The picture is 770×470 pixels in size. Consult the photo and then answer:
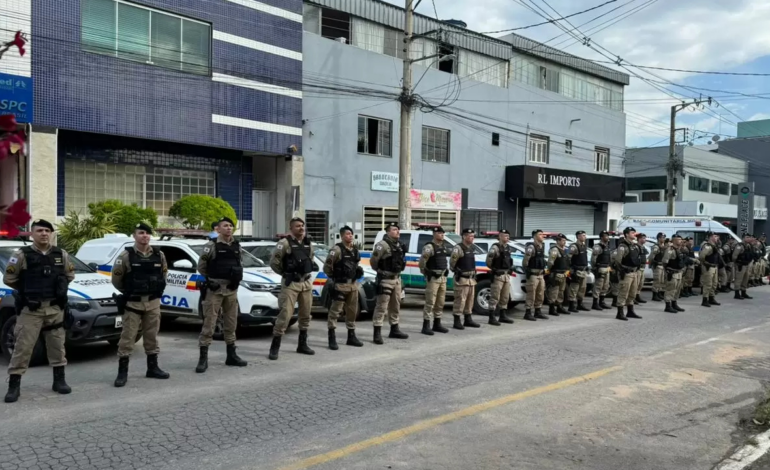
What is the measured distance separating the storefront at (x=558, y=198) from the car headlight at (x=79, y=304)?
21.3m

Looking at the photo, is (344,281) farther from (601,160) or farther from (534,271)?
(601,160)

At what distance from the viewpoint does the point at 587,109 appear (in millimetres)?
31047

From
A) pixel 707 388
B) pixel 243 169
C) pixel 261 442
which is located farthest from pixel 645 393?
pixel 243 169

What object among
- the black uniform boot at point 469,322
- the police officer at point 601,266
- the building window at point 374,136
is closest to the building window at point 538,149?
the building window at point 374,136

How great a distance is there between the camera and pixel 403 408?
605 centimetres

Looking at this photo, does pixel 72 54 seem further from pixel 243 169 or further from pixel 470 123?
pixel 470 123

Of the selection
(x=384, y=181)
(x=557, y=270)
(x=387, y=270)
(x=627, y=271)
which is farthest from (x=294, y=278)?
(x=384, y=181)

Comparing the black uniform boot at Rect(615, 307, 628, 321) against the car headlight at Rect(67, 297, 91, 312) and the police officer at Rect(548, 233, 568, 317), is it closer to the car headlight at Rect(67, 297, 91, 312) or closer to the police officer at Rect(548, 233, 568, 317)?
the police officer at Rect(548, 233, 568, 317)

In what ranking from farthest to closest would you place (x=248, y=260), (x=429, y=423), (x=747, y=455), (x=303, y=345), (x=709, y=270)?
(x=709, y=270)
(x=248, y=260)
(x=303, y=345)
(x=429, y=423)
(x=747, y=455)

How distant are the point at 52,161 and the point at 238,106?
539cm

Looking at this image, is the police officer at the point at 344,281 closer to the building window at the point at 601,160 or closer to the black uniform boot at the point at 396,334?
the black uniform boot at the point at 396,334

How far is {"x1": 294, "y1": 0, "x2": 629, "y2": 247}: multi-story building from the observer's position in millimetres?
20812

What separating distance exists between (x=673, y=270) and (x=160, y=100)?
44.0 feet

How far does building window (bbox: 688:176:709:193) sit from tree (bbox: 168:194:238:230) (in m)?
41.0
